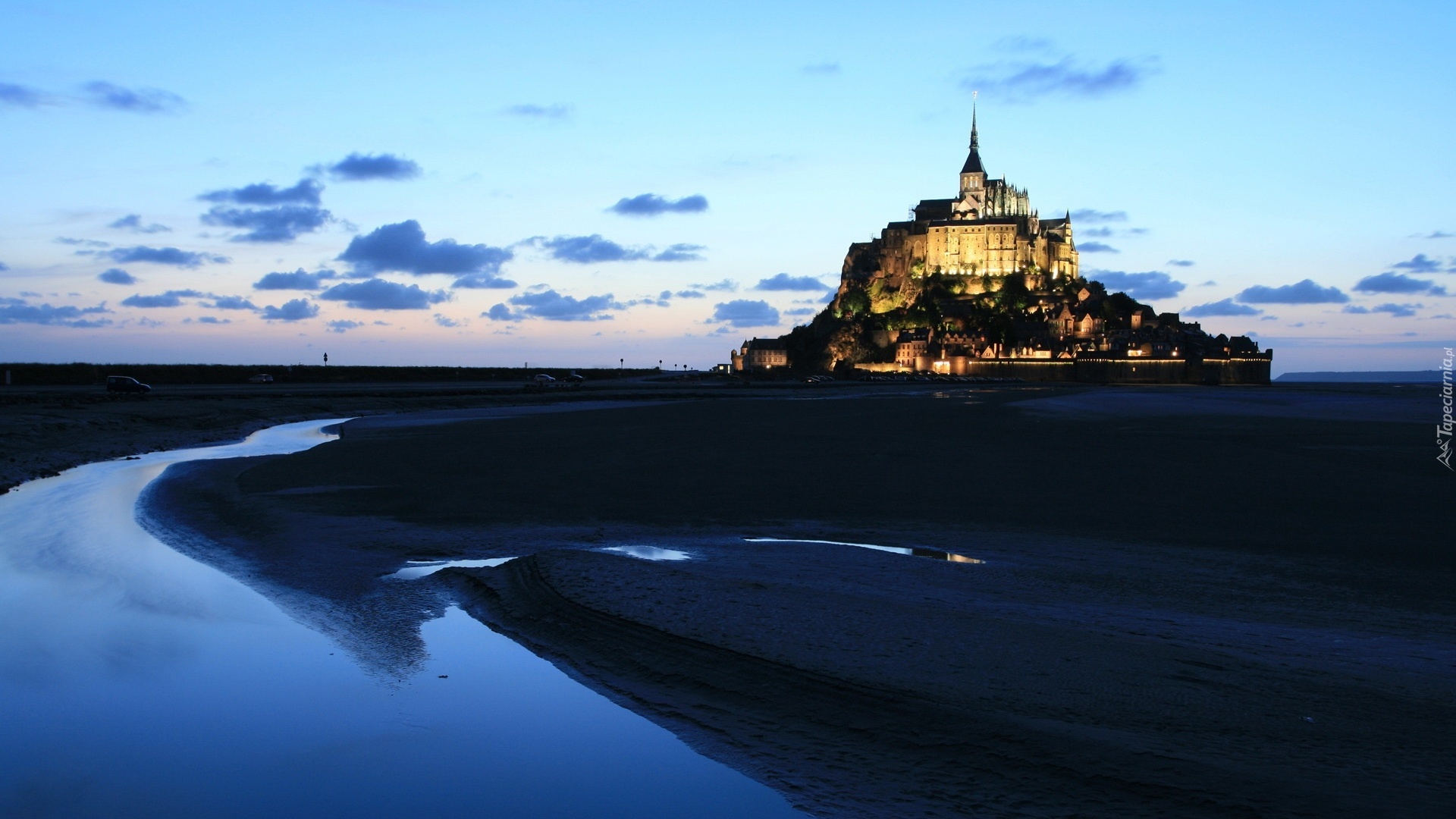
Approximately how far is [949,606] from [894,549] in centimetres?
256

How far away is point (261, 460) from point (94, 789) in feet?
51.6

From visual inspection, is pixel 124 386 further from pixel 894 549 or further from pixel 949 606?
pixel 949 606

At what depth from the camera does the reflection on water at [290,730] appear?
404cm

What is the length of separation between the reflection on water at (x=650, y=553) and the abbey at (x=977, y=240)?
139 m

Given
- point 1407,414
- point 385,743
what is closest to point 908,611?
point 385,743

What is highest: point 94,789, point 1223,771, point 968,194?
point 968,194

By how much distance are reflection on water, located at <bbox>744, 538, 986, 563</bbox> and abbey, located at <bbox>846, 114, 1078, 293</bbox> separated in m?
138

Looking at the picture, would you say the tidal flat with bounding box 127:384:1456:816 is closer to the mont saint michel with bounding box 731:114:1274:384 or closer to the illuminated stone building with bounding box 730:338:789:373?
the mont saint michel with bounding box 731:114:1274:384

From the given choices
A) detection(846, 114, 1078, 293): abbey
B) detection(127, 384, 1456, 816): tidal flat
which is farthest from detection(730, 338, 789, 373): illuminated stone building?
detection(127, 384, 1456, 816): tidal flat

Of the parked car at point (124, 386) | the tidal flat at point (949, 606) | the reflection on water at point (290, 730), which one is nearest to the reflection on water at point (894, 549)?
the tidal flat at point (949, 606)

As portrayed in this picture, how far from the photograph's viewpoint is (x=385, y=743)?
461cm

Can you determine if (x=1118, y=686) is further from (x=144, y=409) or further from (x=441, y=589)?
(x=144, y=409)

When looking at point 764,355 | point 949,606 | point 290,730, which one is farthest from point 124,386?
point 764,355

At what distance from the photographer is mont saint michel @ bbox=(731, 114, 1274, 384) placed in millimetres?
128875
